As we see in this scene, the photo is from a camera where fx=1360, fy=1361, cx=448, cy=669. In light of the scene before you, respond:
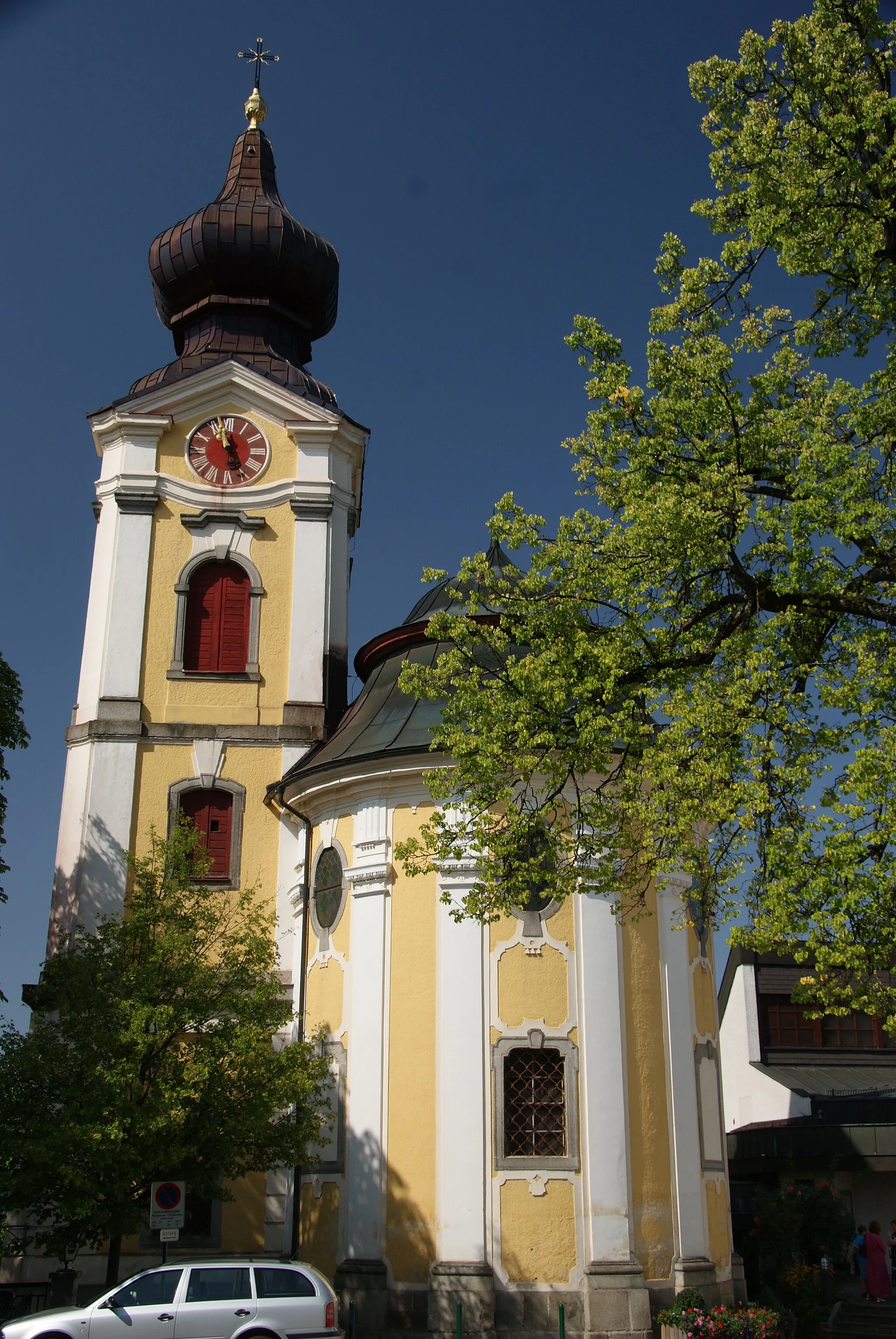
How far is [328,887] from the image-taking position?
2050cm

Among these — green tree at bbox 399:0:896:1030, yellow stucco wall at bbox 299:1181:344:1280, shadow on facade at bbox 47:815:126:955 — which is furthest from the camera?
shadow on facade at bbox 47:815:126:955

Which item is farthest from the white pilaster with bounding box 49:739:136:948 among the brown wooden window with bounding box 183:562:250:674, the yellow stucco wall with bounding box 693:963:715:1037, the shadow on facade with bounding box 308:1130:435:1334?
the yellow stucco wall with bounding box 693:963:715:1037

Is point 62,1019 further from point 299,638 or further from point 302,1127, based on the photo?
point 299,638

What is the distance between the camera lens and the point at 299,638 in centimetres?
2347

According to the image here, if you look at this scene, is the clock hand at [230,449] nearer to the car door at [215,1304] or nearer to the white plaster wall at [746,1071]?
the car door at [215,1304]

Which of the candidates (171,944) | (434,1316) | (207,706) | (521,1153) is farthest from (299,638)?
(434,1316)

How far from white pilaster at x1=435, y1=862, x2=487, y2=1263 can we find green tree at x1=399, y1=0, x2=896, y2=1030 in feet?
12.7

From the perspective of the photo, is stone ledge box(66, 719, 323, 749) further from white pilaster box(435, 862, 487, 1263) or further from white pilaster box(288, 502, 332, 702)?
white pilaster box(435, 862, 487, 1263)

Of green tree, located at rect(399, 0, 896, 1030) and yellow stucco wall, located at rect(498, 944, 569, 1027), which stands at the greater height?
green tree, located at rect(399, 0, 896, 1030)

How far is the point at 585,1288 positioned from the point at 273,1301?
4.66m

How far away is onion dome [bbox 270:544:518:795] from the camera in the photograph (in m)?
20.0

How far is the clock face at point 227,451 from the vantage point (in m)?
24.7

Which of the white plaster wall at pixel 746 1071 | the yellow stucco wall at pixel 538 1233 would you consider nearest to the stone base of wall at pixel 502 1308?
the yellow stucco wall at pixel 538 1233

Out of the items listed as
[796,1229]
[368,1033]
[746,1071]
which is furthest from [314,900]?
[746,1071]
